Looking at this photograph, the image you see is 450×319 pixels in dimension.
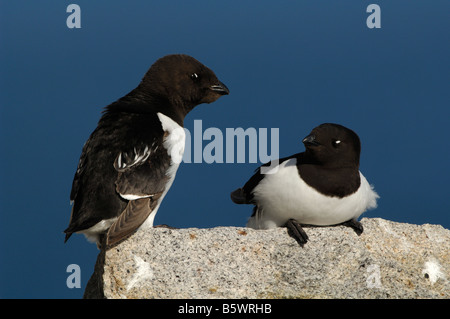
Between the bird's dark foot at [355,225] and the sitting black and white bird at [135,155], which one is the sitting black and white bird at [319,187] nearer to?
the bird's dark foot at [355,225]

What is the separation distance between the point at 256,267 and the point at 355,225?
105cm

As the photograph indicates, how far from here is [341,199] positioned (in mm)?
5793

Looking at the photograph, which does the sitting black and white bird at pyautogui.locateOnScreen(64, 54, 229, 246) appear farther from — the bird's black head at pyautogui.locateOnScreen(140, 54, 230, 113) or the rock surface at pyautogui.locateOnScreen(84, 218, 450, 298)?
the rock surface at pyautogui.locateOnScreen(84, 218, 450, 298)

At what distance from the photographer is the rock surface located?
527 centimetres

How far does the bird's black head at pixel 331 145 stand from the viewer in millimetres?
5816

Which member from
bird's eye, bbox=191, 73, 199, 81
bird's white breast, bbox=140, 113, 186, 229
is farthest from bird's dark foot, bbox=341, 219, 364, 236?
bird's eye, bbox=191, 73, 199, 81

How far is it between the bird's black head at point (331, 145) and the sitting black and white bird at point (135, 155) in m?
1.11

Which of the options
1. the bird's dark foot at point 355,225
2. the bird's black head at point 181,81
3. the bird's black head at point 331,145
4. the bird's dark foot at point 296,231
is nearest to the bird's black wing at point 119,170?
the bird's black head at point 181,81

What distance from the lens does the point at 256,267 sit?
17.9 ft

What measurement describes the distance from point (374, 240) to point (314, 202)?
0.69m

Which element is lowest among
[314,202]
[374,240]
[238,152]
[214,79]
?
[374,240]

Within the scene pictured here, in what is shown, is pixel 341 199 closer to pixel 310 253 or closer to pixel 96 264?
pixel 310 253

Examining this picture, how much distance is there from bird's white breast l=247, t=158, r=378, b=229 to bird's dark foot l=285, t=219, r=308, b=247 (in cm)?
7
